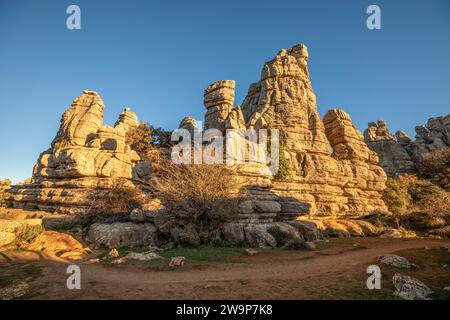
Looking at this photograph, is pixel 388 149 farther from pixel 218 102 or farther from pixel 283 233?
pixel 283 233

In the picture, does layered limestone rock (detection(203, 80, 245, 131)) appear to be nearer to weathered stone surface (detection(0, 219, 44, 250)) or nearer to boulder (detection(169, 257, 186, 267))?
boulder (detection(169, 257, 186, 267))

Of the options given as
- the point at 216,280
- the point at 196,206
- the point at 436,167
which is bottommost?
the point at 216,280

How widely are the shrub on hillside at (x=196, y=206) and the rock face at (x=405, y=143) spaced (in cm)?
3909

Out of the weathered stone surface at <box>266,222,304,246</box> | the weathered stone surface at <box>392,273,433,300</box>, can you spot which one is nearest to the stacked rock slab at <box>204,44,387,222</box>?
the weathered stone surface at <box>266,222,304,246</box>

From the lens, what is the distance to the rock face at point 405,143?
41.4 meters

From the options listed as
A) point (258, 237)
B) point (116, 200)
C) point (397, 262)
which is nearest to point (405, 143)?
point (258, 237)

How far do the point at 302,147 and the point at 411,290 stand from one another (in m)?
22.8

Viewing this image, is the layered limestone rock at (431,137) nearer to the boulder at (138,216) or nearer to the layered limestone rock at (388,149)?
the layered limestone rock at (388,149)

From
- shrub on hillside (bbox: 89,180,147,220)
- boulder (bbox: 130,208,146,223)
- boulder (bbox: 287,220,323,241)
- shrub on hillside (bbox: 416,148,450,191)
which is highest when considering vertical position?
shrub on hillside (bbox: 416,148,450,191)

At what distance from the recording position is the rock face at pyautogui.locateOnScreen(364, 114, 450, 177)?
136 feet

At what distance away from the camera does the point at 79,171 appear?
62.7 ft

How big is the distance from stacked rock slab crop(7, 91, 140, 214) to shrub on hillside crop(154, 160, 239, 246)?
6513 mm

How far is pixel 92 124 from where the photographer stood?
2667cm
